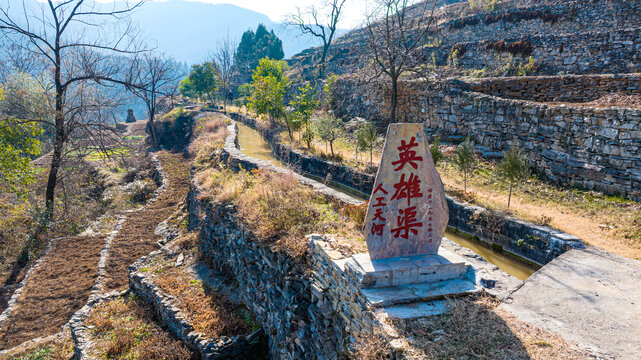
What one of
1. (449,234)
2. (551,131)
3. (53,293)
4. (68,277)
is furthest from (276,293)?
(551,131)

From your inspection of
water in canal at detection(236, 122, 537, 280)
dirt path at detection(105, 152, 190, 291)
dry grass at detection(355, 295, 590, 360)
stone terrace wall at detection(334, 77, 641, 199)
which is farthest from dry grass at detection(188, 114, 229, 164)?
dry grass at detection(355, 295, 590, 360)

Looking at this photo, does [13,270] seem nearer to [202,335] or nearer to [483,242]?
[202,335]

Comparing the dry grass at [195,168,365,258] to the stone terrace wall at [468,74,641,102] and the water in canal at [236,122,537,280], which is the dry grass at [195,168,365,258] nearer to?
the water in canal at [236,122,537,280]

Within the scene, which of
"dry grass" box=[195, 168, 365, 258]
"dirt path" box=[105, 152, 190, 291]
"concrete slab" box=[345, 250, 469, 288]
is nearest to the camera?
"concrete slab" box=[345, 250, 469, 288]

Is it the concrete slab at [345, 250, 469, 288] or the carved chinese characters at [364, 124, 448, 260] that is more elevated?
the carved chinese characters at [364, 124, 448, 260]

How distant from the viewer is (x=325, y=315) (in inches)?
185

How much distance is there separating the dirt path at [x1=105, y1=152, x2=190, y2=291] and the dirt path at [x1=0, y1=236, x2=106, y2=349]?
0.48 metres

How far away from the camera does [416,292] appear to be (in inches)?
151

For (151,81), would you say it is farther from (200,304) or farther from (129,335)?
(129,335)

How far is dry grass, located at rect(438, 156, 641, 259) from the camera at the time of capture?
6.55 meters

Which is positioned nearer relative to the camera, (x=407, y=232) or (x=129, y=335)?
(x=407, y=232)

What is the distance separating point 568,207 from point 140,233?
12.5 m

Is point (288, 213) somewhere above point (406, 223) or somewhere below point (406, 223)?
below

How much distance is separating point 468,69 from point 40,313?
1908 centimetres
